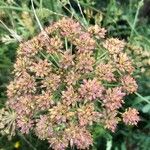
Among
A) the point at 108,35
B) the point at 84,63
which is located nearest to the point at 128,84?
the point at 84,63

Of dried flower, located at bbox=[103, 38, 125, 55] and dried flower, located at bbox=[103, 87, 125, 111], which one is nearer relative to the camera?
dried flower, located at bbox=[103, 87, 125, 111]

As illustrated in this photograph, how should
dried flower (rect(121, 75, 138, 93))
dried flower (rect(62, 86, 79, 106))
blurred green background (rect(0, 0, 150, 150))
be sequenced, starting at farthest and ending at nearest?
blurred green background (rect(0, 0, 150, 150))
dried flower (rect(121, 75, 138, 93))
dried flower (rect(62, 86, 79, 106))

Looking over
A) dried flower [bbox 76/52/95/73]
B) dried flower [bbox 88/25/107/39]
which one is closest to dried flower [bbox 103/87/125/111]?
dried flower [bbox 76/52/95/73]

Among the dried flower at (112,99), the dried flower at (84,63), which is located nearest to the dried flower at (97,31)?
the dried flower at (84,63)

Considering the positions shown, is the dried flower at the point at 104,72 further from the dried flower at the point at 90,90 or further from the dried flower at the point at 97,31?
the dried flower at the point at 97,31

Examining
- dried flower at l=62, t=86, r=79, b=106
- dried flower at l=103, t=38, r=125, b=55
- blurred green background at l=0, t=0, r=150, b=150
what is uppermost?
dried flower at l=103, t=38, r=125, b=55

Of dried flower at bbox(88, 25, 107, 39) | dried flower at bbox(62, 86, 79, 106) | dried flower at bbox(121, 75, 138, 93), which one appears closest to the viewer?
dried flower at bbox(62, 86, 79, 106)

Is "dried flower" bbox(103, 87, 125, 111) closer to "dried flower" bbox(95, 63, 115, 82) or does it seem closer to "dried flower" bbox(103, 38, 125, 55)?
"dried flower" bbox(95, 63, 115, 82)

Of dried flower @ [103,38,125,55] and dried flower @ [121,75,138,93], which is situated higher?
dried flower @ [103,38,125,55]

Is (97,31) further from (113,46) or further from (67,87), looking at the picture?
(67,87)
